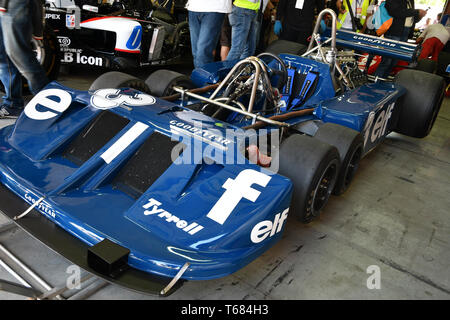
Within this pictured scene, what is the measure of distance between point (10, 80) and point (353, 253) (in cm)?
303

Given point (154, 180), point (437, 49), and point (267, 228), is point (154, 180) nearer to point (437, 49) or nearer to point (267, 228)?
point (267, 228)

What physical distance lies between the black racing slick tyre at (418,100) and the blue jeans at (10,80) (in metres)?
3.52

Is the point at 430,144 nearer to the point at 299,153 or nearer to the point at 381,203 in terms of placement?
the point at 381,203

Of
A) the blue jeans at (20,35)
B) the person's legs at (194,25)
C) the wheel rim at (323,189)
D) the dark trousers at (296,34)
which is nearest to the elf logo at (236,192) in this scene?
the wheel rim at (323,189)

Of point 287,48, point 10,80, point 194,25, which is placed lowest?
point 10,80

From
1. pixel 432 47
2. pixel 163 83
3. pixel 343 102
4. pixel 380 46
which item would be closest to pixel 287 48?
pixel 380 46

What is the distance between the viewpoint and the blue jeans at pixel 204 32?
3.71 meters

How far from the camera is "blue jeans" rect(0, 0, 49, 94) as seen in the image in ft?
9.65

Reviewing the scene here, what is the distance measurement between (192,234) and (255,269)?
1.75 feet

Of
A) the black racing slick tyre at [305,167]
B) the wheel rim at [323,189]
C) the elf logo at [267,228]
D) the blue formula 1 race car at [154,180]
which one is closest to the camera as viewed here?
the blue formula 1 race car at [154,180]

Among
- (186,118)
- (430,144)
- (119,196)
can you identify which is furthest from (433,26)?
(119,196)

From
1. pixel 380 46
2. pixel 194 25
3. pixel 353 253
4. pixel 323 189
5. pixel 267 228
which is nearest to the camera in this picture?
pixel 267 228

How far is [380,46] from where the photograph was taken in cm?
417

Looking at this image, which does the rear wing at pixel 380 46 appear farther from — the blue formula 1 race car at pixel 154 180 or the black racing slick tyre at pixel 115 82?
the black racing slick tyre at pixel 115 82
